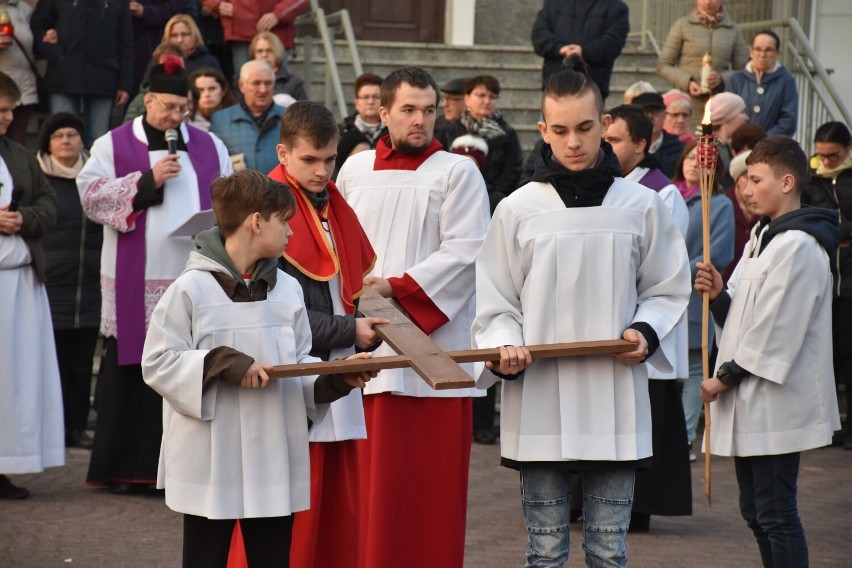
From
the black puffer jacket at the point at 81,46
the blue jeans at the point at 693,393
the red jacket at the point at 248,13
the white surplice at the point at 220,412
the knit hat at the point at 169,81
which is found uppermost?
the red jacket at the point at 248,13

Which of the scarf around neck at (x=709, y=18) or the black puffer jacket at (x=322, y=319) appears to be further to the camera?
the scarf around neck at (x=709, y=18)

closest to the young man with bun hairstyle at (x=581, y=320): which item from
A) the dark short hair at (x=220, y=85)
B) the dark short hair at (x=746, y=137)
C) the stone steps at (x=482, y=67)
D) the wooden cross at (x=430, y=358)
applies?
the wooden cross at (x=430, y=358)

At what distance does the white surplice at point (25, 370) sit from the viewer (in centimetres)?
775

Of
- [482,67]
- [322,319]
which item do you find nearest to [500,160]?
[482,67]

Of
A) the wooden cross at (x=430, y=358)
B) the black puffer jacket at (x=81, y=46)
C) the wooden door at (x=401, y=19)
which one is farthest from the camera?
the wooden door at (x=401, y=19)

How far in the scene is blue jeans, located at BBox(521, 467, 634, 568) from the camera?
4.75 meters

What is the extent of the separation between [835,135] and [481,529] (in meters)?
4.41

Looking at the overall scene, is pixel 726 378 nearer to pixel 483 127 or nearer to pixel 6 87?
pixel 6 87

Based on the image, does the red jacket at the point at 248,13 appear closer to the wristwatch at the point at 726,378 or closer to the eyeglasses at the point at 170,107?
the eyeglasses at the point at 170,107

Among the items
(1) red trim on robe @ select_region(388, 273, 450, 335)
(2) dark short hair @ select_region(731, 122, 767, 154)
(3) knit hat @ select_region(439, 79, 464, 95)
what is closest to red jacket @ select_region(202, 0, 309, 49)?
(3) knit hat @ select_region(439, 79, 464, 95)

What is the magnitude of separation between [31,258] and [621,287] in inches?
167

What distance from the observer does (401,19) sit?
1614 centimetres

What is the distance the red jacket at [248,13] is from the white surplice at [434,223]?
6848 mm

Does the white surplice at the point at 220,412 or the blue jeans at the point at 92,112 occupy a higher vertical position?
the blue jeans at the point at 92,112
